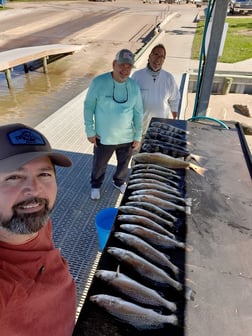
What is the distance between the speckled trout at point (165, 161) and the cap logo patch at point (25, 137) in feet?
5.81

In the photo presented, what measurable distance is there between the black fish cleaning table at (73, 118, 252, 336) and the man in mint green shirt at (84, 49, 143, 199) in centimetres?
113

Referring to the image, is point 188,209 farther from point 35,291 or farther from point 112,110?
point 112,110

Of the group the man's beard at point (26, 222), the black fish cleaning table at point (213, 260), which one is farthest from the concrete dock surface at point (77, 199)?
the man's beard at point (26, 222)

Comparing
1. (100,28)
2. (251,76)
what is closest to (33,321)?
(251,76)

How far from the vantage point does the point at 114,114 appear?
377cm

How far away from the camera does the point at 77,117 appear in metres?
7.03

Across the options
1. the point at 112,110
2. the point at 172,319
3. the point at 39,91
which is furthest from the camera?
the point at 39,91

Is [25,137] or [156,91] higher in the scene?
[25,137]

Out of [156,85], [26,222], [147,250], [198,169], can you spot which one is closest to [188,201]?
[198,169]

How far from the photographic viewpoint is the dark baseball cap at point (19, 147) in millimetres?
1477

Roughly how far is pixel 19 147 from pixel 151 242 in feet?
4.05

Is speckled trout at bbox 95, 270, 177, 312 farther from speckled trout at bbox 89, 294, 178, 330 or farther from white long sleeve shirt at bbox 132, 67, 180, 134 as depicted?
white long sleeve shirt at bbox 132, 67, 180, 134

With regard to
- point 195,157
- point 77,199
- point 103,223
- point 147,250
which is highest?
point 147,250

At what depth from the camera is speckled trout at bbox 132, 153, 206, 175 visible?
3.21 metres
